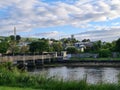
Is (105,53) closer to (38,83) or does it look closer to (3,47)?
(3,47)

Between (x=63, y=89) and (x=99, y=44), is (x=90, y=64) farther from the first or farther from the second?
(x=63, y=89)

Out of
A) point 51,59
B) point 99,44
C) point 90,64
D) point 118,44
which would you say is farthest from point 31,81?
point 99,44

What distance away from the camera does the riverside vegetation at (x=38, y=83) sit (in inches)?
656

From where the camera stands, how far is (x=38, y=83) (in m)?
18.8

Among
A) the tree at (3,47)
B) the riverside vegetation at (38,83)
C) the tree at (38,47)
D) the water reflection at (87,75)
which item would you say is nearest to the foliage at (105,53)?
the tree at (38,47)

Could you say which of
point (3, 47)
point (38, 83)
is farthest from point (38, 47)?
point (38, 83)

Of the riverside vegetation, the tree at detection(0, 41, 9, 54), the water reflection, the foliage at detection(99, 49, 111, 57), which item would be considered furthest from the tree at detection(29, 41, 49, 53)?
the riverside vegetation

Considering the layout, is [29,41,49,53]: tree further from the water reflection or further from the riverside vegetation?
the riverside vegetation

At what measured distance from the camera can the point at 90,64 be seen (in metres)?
132

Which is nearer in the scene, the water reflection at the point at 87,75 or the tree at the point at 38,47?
the water reflection at the point at 87,75

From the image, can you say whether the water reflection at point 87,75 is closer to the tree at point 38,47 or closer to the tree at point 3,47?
the tree at point 3,47

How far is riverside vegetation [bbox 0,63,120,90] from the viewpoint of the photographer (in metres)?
16.7

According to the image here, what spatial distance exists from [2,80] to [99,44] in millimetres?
179152

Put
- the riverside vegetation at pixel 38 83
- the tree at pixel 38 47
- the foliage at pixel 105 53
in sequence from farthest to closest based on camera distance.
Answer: the tree at pixel 38 47, the foliage at pixel 105 53, the riverside vegetation at pixel 38 83
